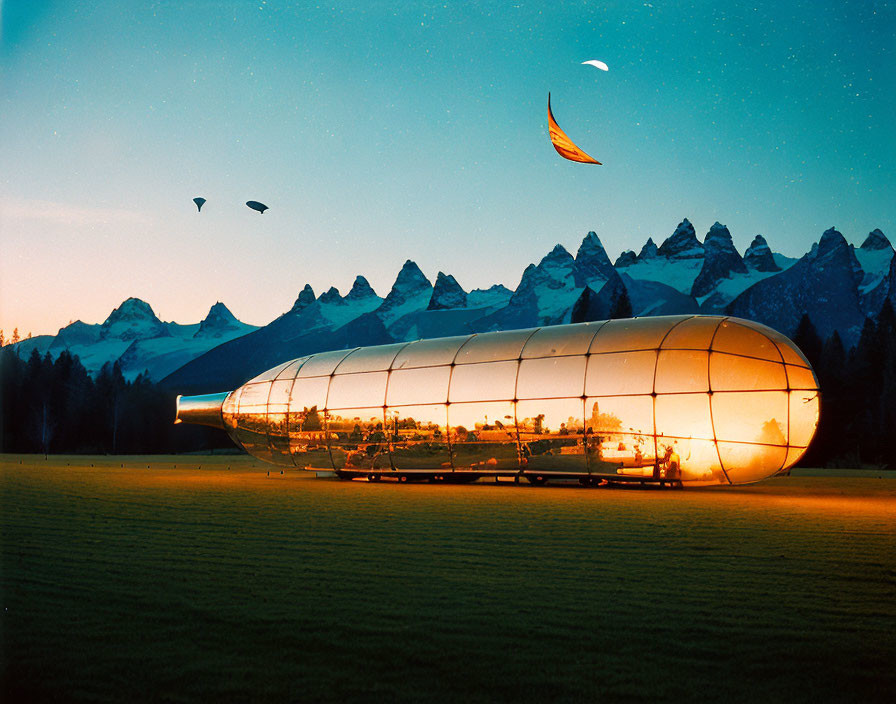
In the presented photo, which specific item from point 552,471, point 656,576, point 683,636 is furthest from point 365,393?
point 683,636

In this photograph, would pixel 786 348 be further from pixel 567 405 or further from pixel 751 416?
pixel 567 405

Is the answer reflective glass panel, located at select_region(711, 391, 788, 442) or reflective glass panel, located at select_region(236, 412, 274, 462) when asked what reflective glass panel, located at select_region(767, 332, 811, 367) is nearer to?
reflective glass panel, located at select_region(711, 391, 788, 442)

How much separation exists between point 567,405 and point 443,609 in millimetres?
19569

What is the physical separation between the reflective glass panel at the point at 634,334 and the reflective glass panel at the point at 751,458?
391cm

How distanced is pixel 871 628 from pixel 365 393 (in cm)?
2618

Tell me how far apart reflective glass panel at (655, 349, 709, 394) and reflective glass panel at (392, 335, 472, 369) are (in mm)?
8540

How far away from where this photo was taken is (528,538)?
503 inches

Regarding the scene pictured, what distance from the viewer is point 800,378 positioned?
2464cm

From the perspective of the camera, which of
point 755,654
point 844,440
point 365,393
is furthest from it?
point 844,440

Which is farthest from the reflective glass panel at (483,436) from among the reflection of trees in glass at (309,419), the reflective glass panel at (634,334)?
the reflection of trees in glass at (309,419)

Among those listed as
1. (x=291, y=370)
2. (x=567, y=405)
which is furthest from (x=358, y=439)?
(x=567, y=405)

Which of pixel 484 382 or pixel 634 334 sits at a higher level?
pixel 634 334

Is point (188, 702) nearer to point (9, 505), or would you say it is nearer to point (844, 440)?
point (9, 505)

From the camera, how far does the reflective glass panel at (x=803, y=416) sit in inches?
957
